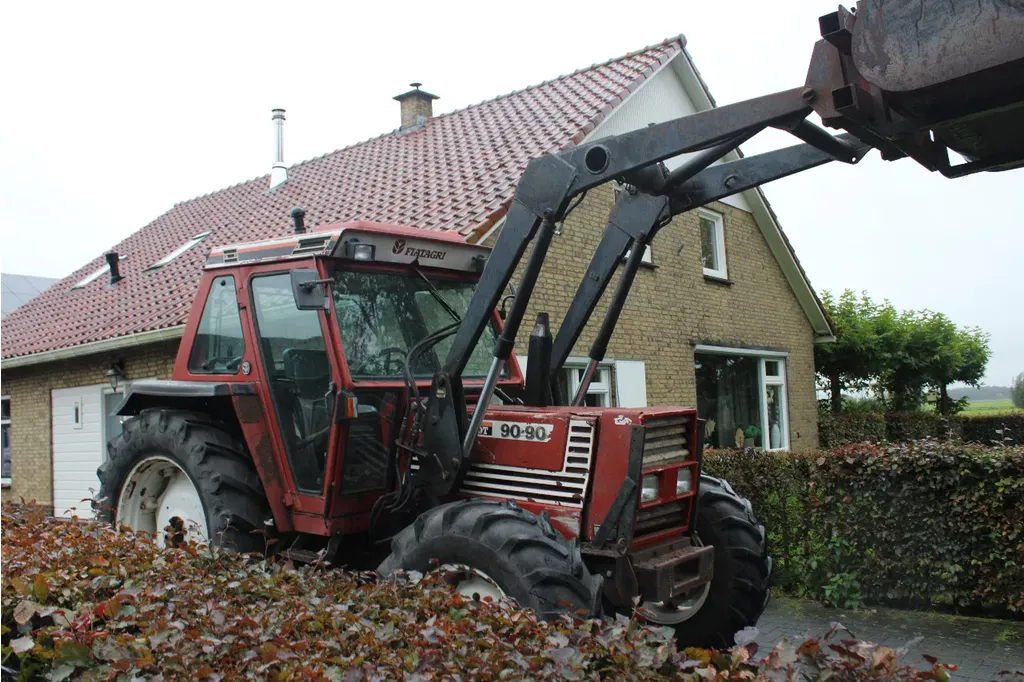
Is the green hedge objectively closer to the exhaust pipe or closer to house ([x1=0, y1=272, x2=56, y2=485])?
the exhaust pipe

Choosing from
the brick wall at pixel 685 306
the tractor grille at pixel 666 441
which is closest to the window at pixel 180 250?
the brick wall at pixel 685 306

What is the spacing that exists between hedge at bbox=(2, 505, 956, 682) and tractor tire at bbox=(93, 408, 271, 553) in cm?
130

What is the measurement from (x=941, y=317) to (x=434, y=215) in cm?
1611

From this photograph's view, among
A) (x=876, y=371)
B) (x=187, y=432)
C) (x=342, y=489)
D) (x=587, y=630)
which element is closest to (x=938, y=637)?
(x=342, y=489)

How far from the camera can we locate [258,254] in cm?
561

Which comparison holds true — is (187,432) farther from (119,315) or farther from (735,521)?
(119,315)

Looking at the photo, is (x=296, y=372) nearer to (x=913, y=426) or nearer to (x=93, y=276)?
(x=93, y=276)

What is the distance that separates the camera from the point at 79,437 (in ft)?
47.1

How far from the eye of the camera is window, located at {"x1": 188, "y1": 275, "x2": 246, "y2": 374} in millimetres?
5719

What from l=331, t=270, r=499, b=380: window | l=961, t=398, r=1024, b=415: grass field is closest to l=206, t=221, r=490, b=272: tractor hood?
l=331, t=270, r=499, b=380: window

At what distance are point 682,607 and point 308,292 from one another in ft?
8.84

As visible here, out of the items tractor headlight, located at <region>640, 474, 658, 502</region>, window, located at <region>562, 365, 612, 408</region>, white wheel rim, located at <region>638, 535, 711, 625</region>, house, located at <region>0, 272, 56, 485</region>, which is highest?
house, located at <region>0, 272, 56, 485</region>

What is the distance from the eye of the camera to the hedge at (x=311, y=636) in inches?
96.7

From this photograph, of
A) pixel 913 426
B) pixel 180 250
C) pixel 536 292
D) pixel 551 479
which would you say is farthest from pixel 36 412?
pixel 913 426
